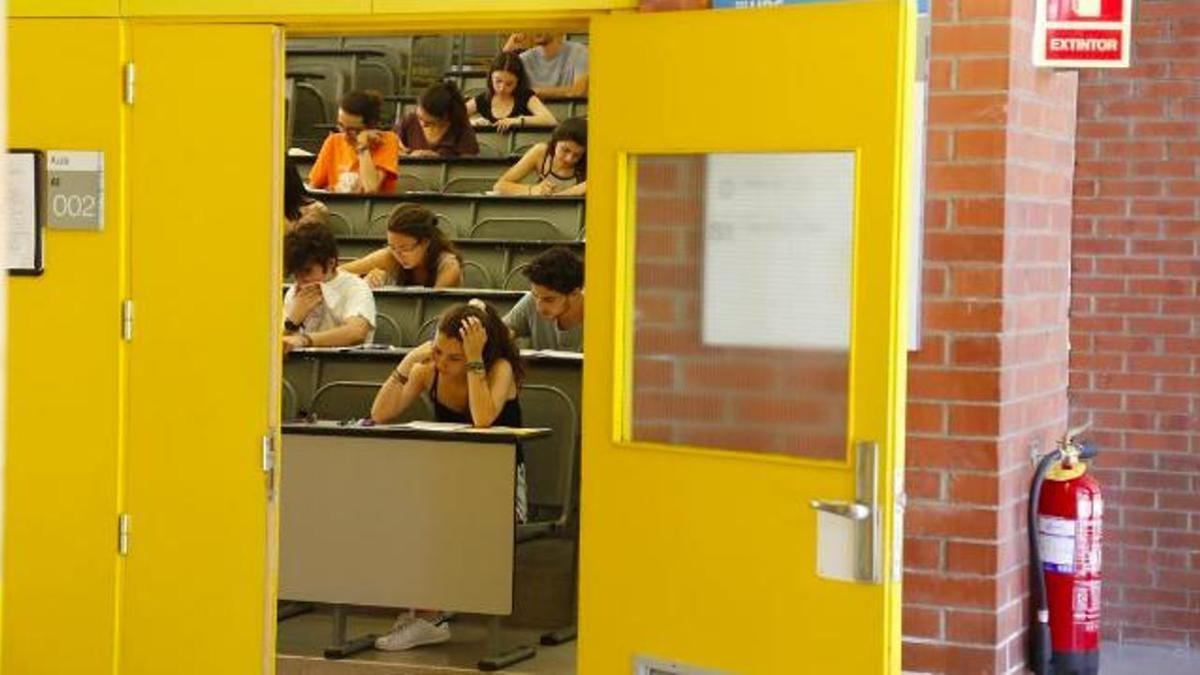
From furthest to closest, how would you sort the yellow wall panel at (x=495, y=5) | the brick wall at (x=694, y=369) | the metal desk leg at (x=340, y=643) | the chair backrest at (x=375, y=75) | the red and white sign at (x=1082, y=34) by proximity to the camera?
the chair backrest at (x=375, y=75)
the metal desk leg at (x=340, y=643)
the yellow wall panel at (x=495, y=5)
the red and white sign at (x=1082, y=34)
the brick wall at (x=694, y=369)

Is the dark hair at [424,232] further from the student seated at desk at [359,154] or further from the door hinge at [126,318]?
the door hinge at [126,318]

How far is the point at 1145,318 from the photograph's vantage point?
23.6ft

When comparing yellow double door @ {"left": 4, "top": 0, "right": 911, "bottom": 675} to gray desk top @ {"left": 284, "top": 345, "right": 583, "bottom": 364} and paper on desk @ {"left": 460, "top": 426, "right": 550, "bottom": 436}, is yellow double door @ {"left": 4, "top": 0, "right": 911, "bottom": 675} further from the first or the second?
gray desk top @ {"left": 284, "top": 345, "right": 583, "bottom": 364}

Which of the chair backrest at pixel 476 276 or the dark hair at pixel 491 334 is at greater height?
the chair backrest at pixel 476 276

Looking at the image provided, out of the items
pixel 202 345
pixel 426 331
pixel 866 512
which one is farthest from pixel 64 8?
pixel 426 331

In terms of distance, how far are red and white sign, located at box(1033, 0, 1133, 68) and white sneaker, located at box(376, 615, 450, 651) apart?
11.7 feet

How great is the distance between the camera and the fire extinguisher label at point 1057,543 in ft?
15.5

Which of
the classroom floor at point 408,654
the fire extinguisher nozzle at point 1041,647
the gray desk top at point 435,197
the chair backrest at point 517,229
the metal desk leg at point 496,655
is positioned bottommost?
the classroom floor at point 408,654

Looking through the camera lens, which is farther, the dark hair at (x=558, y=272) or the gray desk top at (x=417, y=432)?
the dark hair at (x=558, y=272)

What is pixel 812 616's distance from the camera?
436 centimetres

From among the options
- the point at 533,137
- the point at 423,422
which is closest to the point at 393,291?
the point at 423,422

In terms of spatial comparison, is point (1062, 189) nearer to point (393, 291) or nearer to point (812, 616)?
point (812, 616)

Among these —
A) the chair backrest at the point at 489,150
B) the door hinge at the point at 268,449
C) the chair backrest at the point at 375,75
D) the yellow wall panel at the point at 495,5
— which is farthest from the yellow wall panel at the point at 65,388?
the chair backrest at the point at 375,75

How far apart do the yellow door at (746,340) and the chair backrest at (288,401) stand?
3.41 meters
